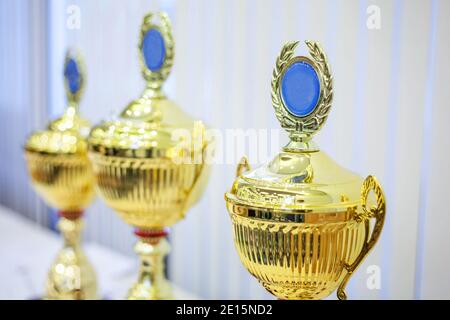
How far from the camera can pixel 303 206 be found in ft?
2.14

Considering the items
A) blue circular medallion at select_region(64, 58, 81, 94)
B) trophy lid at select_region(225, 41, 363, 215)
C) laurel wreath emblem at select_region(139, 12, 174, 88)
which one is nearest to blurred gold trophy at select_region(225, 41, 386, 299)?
trophy lid at select_region(225, 41, 363, 215)

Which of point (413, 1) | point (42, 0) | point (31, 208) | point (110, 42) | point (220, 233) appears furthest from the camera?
point (31, 208)

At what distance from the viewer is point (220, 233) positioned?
124 cm

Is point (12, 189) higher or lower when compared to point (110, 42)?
lower

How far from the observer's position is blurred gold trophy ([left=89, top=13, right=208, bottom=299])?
0.93m

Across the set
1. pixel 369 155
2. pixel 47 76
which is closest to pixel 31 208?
pixel 47 76

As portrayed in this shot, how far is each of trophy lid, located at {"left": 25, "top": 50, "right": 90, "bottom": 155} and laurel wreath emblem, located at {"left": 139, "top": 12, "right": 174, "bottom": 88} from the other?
0.74ft

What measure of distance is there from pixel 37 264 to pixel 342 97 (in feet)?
3.23

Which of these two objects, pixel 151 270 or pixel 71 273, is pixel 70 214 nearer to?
pixel 71 273

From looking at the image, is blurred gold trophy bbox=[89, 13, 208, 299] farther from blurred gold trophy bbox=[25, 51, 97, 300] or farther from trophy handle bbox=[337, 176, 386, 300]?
trophy handle bbox=[337, 176, 386, 300]

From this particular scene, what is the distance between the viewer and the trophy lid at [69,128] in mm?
1145

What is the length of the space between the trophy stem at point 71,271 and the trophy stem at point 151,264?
183 mm
